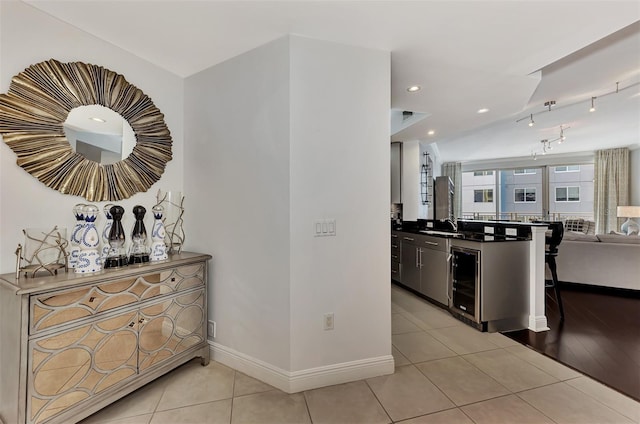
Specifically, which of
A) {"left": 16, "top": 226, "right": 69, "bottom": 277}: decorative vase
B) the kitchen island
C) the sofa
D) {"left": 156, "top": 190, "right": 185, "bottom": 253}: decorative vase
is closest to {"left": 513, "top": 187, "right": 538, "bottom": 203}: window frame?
the sofa

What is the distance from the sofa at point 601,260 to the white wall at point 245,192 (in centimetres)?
474

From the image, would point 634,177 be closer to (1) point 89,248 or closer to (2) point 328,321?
(2) point 328,321

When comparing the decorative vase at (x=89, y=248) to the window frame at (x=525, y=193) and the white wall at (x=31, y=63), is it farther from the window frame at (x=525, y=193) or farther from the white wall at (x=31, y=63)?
the window frame at (x=525, y=193)

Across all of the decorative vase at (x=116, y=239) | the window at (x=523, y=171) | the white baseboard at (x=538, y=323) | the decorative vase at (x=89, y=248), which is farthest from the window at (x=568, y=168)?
the decorative vase at (x=89, y=248)

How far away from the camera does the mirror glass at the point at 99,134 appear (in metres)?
1.96

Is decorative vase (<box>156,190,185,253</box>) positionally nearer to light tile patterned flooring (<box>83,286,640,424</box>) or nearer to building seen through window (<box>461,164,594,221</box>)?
light tile patterned flooring (<box>83,286,640,424</box>)

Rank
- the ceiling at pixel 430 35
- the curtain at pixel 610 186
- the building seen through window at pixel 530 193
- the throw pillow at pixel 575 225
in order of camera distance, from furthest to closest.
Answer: the building seen through window at pixel 530 193 < the curtain at pixel 610 186 < the throw pillow at pixel 575 225 < the ceiling at pixel 430 35

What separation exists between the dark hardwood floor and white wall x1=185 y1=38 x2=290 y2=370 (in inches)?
92.7

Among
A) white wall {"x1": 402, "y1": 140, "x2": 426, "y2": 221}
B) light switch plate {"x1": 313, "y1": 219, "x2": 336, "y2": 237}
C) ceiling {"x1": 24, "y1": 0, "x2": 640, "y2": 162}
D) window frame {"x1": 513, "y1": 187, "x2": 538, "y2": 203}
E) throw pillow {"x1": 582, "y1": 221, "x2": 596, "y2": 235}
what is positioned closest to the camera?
ceiling {"x1": 24, "y1": 0, "x2": 640, "y2": 162}

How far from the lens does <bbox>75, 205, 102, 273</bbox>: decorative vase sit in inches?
67.3

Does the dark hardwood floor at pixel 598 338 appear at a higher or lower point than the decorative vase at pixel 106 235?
lower

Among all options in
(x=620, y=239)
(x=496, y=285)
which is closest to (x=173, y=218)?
(x=496, y=285)

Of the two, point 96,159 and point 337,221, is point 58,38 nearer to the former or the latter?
point 96,159

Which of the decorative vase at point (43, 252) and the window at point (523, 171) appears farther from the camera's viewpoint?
the window at point (523, 171)
